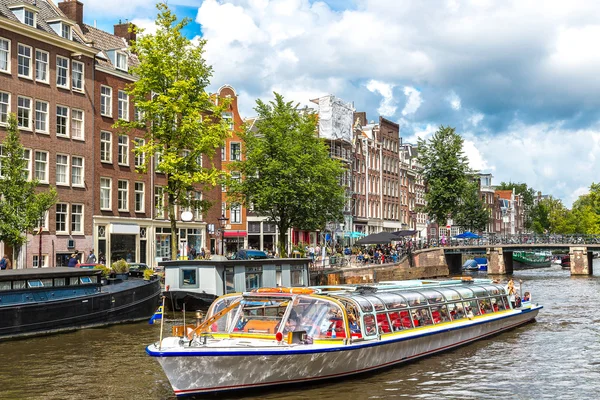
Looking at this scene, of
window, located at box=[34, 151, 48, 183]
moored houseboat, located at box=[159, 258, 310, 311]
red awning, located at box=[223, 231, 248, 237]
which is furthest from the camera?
red awning, located at box=[223, 231, 248, 237]

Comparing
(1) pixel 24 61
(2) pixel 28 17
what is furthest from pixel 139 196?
(2) pixel 28 17

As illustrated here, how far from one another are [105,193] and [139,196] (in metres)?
3.45

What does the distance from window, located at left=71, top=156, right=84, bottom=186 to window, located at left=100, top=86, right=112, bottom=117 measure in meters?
3.80

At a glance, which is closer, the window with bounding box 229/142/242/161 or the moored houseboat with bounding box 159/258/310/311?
the moored houseboat with bounding box 159/258/310/311

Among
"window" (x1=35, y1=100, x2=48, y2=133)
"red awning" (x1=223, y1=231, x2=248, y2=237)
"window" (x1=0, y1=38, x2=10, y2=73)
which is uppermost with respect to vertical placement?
"window" (x1=0, y1=38, x2=10, y2=73)

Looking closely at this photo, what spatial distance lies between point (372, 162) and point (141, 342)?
67599mm

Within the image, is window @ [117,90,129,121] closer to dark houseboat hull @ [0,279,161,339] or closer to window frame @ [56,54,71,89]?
window frame @ [56,54,71,89]

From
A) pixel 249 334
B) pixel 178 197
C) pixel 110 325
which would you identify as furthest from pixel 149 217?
pixel 249 334

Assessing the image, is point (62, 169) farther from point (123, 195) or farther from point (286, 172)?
point (286, 172)

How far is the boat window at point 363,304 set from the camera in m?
19.1

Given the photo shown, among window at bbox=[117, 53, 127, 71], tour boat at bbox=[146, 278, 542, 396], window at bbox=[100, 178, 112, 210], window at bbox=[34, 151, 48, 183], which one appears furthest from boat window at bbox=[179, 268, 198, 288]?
window at bbox=[117, 53, 127, 71]

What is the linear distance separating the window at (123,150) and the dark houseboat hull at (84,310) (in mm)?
19141

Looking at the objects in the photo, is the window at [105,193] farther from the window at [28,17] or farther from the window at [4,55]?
the window at [28,17]

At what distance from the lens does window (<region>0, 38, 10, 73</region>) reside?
138 feet
